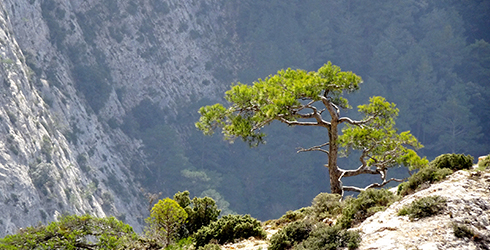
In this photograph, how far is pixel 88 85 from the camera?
82062 mm

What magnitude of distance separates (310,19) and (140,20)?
43.3 m

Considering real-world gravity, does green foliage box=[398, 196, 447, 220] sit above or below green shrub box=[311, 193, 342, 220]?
below

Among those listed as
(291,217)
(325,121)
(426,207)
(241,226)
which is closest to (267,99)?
(325,121)

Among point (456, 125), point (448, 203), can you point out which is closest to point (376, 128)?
point (448, 203)

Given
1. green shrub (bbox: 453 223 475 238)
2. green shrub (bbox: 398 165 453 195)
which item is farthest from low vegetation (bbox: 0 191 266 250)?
green shrub (bbox: 453 223 475 238)

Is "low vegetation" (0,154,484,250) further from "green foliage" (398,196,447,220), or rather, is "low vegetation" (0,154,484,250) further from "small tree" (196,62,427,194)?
"small tree" (196,62,427,194)

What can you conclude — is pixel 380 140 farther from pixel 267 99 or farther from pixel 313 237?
pixel 313 237

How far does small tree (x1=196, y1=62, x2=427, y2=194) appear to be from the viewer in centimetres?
1434

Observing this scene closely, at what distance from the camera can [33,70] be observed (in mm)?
69125

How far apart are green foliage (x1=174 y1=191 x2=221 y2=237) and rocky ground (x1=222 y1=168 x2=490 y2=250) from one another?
515cm

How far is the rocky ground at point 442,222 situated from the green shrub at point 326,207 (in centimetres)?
203

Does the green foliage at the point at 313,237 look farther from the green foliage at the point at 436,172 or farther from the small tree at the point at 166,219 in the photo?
the small tree at the point at 166,219

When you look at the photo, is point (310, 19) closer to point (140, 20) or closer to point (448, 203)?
point (140, 20)

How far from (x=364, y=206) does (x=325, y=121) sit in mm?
4623
